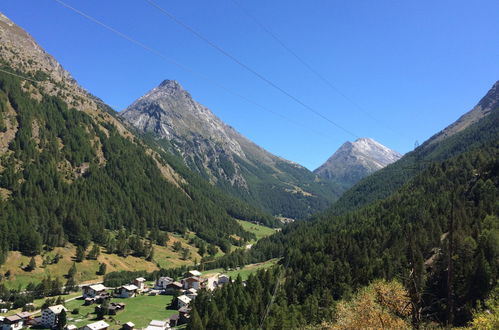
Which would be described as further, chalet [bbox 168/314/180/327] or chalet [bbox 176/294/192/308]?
chalet [bbox 176/294/192/308]

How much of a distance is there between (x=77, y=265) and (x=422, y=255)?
126 meters

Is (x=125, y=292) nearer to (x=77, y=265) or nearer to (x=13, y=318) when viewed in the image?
(x=77, y=265)

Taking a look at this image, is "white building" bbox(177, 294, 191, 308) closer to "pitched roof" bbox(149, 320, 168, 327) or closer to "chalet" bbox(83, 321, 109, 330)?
"pitched roof" bbox(149, 320, 168, 327)

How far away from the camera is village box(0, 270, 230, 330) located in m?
88.1

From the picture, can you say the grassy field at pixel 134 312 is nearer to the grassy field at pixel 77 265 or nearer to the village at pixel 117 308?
the village at pixel 117 308

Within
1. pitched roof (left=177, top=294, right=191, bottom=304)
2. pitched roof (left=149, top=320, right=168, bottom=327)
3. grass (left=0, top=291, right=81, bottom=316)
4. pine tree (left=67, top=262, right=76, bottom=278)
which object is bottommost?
pitched roof (left=149, top=320, right=168, bottom=327)

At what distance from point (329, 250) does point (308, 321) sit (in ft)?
141

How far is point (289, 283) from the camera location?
90.8m

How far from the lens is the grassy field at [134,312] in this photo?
93.4m

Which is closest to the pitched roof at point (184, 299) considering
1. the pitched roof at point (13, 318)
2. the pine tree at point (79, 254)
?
the pitched roof at point (13, 318)

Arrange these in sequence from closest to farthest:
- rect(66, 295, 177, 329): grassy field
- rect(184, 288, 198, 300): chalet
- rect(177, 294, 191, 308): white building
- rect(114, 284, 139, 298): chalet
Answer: rect(66, 295, 177, 329): grassy field → rect(177, 294, 191, 308): white building → rect(184, 288, 198, 300): chalet → rect(114, 284, 139, 298): chalet

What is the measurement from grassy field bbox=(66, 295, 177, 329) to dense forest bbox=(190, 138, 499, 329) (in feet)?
116

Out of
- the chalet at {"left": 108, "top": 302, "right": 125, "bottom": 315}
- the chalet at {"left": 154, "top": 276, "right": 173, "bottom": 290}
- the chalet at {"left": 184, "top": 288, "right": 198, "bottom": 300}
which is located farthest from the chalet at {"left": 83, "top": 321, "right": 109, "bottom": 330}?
the chalet at {"left": 154, "top": 276, "right": 173, "bottom": 290}

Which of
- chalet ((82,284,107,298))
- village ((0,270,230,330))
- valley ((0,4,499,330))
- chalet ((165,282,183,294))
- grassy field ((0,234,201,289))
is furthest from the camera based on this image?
chalet ((165,282,183,294))
